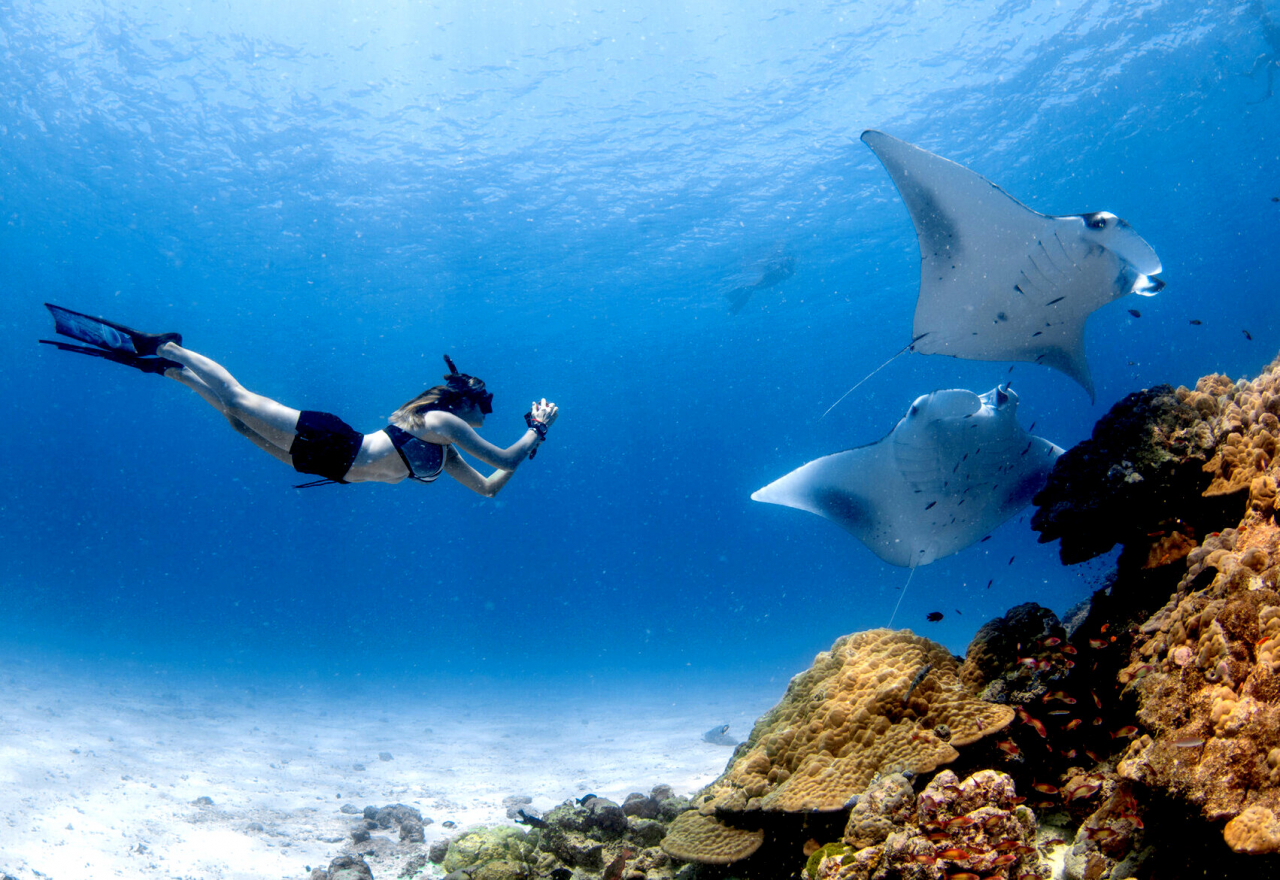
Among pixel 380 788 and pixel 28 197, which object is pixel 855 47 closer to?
Answer: pixel 380 788

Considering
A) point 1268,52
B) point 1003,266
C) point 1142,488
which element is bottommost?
point 1142,488

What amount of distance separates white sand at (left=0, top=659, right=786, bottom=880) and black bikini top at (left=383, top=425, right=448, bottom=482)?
12.4 ft

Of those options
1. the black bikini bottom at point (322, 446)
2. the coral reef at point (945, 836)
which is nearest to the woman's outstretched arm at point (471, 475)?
the black bikini bottom at point (322, 446)

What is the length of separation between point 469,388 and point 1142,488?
4433 mm

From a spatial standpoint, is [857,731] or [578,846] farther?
[578,846]

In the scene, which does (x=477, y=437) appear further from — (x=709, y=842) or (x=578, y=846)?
(x=578, y=846)

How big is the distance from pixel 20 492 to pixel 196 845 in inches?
4598

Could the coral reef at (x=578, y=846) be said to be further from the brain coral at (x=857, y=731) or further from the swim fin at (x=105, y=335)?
the swim fin at (x=105, y=335)

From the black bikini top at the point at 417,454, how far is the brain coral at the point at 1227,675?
4180 millimetres

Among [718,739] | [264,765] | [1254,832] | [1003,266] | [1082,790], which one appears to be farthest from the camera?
[718,739]

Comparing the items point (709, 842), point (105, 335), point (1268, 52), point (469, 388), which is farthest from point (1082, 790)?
point (1268, 52)

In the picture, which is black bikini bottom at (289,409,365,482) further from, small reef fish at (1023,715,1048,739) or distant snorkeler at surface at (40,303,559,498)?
small reef fish at (1023,715,1048,739)

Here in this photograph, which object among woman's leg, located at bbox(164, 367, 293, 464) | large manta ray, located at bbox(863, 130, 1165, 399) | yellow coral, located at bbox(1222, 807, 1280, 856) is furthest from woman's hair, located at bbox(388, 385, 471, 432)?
yellow coral, located at bbox(1222, 807, 1280, 856)

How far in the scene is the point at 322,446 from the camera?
4141 mm
